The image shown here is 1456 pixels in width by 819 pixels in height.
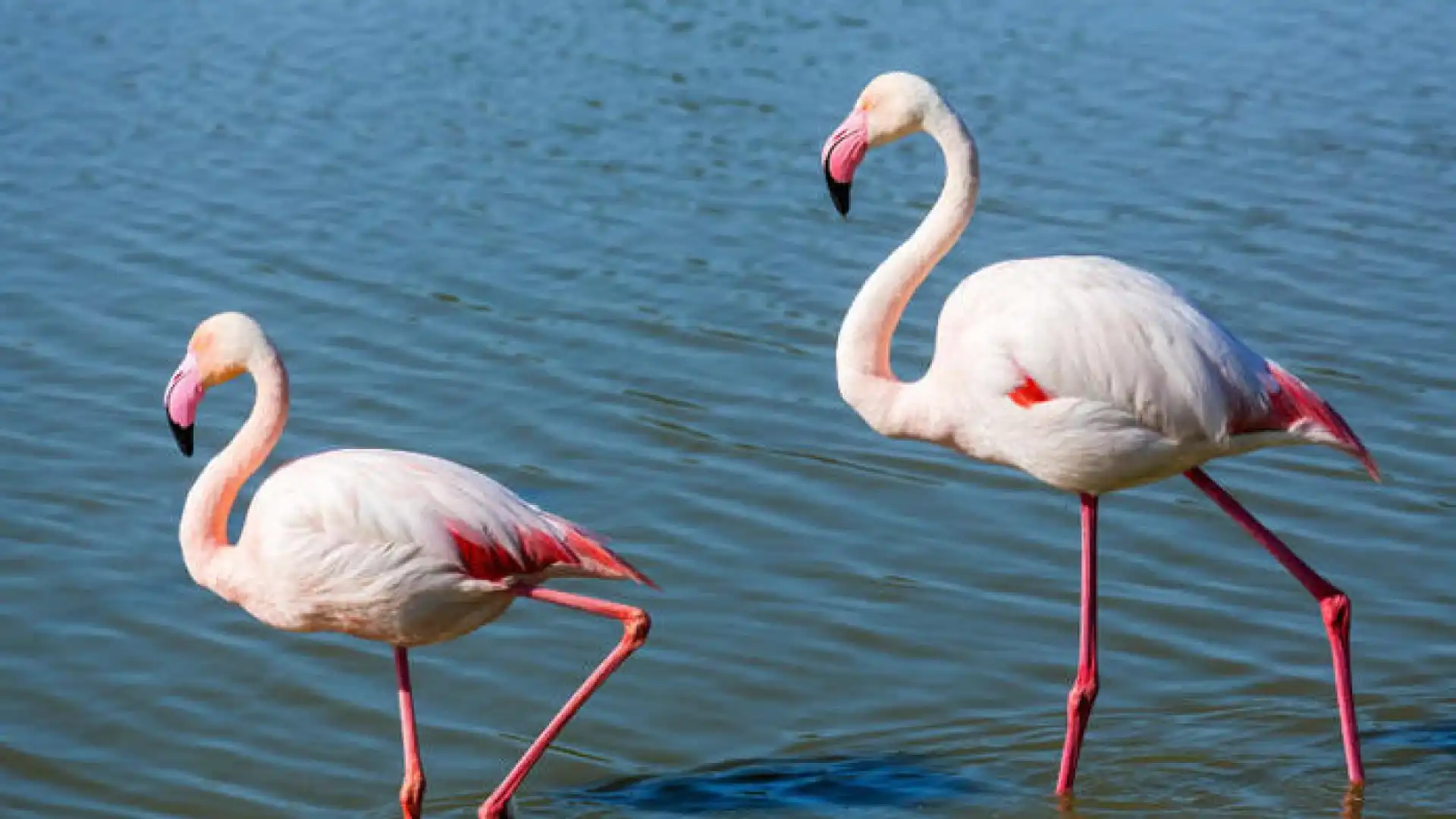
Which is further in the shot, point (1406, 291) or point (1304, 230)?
point (1304, 230)

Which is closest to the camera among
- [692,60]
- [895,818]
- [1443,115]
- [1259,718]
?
[895,818]

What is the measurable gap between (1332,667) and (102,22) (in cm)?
873

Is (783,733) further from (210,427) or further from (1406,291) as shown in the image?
(1406,291)

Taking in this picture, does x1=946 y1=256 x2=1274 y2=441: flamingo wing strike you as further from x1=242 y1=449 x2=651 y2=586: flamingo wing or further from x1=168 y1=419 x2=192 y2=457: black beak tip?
x1=168 y1=419 x2=192 y2=457: black beak tip

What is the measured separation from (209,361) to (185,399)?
0.33ft

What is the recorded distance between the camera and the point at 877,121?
5164mm

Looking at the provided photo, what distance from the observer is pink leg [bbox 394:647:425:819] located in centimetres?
470

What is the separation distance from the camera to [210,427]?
6.94 metres

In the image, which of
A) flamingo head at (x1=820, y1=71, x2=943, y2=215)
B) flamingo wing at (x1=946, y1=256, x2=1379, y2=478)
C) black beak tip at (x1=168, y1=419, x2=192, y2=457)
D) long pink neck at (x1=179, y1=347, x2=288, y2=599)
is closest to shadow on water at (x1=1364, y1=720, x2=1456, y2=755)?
flamingo wing at (x1=946, y1=256, x2=1379, y2=478)

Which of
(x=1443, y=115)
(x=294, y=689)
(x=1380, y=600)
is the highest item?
(x=1443, y=115)

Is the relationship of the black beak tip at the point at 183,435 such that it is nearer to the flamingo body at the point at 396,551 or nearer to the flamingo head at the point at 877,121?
the flamingo body at the point at 396,551

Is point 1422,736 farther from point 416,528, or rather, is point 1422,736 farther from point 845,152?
point 416,528

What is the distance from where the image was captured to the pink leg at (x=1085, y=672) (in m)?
4.95

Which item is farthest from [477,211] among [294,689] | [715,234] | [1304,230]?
[294,689]
